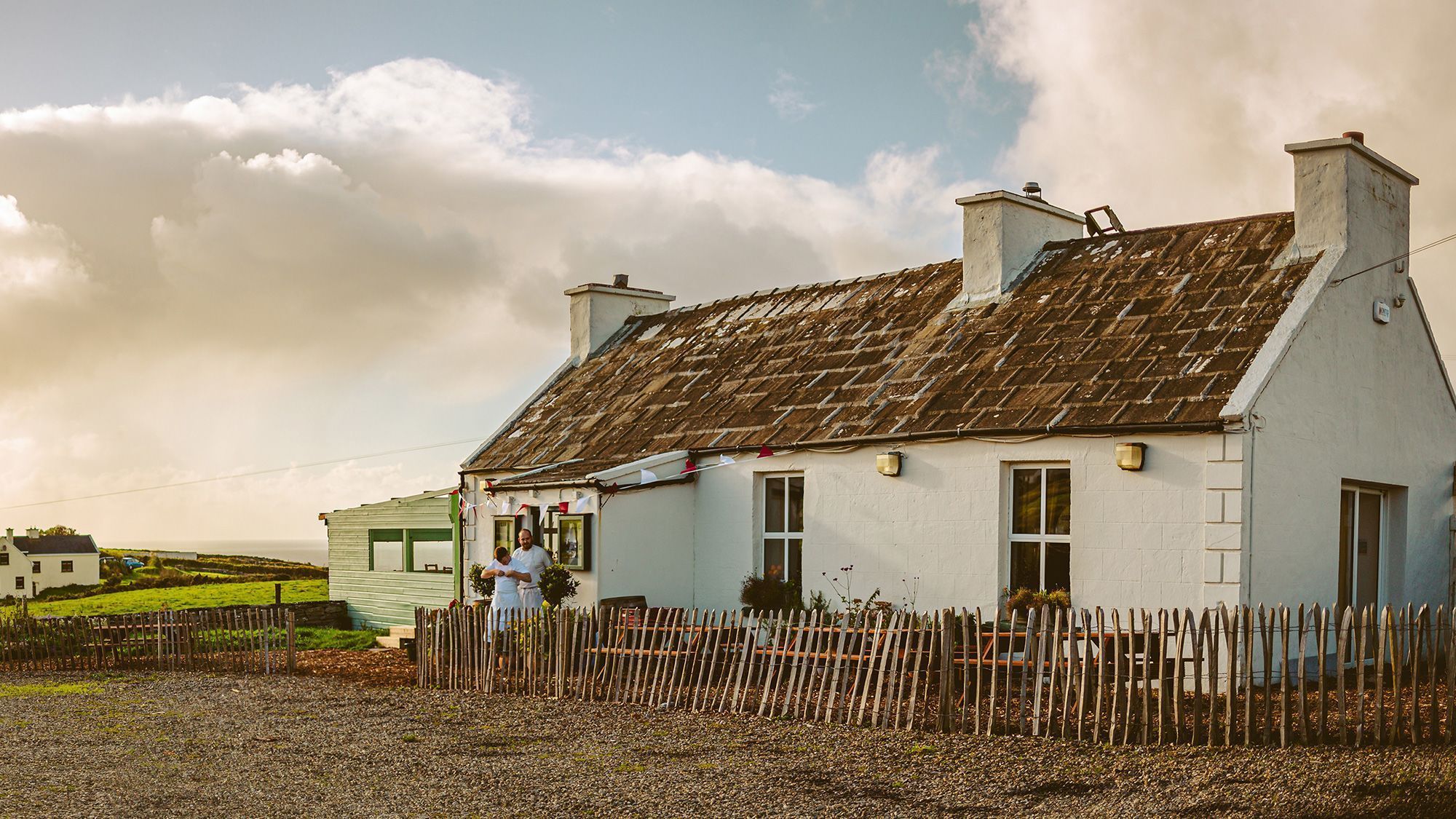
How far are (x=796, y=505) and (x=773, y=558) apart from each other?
75 cm

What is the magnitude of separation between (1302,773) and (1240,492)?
4.47 meters

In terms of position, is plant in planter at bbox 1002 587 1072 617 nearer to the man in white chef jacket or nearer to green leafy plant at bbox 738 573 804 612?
green leafy plant at bbox 738 573 804 612

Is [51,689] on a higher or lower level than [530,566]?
lower

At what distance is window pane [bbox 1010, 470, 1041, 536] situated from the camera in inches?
563

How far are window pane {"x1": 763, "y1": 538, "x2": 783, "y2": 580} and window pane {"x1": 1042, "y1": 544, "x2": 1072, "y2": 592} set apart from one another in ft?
12.0

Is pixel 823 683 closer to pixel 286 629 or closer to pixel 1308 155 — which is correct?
pixel 1308 155

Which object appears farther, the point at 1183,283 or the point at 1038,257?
the point at 1038,257

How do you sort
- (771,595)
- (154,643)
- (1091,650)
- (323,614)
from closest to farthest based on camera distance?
(1091,650) < (771,595) < (154,643) < (323,614)

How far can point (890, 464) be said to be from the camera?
15164 millimetres

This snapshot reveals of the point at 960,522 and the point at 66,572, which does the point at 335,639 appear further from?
the point at 66,572

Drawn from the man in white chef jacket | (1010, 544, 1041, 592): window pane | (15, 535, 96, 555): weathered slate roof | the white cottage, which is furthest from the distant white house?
(1010, 544, 1041, 592): window pane

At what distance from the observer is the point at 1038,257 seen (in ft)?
60.1

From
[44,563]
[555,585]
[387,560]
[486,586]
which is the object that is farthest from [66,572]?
[555,585]

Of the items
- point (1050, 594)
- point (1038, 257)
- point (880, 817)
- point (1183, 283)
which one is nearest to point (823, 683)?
point (1050, 594)
